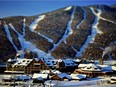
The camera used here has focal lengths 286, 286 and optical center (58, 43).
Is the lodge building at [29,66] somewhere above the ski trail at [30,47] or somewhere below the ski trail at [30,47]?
below

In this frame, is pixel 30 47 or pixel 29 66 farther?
pixel 30 47

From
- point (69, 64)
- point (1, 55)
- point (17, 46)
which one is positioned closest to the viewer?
point (69, 64)

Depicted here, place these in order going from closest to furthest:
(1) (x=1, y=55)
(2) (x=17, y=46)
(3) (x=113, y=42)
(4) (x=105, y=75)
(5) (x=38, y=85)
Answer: (5) (x=38, y=85) → (4) (x=105, y=75) → (1) (x=1, y=55) → (2) (x=17, y=46) → (3) (x=113, y=42)

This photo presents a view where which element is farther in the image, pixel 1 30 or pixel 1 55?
pixel 1 30

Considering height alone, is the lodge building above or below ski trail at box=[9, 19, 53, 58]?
below

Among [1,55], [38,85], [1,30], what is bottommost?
[38,85]

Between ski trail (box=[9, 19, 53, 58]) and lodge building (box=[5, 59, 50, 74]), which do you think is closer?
lodge building (box=[5, 59, 50, 74])

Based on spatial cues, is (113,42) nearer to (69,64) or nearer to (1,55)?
(1,55)

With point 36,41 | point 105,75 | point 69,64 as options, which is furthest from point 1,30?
point 105,75

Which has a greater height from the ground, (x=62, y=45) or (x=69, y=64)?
(x=62, y=45)

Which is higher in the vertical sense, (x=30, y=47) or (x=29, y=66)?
(x=30, y=47)

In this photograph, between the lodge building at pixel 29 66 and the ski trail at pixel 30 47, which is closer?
the lodge building at pixel 29 66
